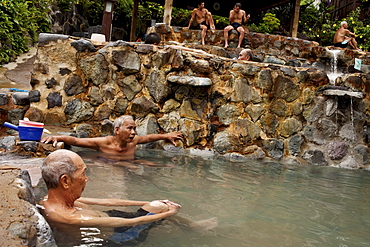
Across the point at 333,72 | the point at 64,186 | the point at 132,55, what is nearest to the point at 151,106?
the point at 132,55

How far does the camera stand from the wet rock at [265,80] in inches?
248

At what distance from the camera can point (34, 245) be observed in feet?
5.44

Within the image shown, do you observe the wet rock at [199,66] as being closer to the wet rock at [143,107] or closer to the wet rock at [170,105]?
the wet rock at [170,105]

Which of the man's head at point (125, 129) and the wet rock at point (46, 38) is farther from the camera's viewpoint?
the wet rock at point (46, 38)

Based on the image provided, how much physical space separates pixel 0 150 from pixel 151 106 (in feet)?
9.46

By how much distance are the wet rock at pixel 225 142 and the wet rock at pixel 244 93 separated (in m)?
0.70

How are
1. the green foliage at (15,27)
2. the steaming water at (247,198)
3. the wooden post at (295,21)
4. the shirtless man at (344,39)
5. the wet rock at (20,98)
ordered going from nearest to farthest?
the steaming water at (247,198) < the wet rock at (20,98) < the green foliage at (15,27) < the shirtless man at (344,39) < the wooden post at (295,21)

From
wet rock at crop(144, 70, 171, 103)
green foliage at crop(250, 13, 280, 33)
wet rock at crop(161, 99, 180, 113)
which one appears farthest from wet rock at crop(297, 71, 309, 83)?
green foliage at crop(250, 13, 280, 33)

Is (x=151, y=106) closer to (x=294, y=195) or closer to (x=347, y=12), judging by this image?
(x=294, y=195)

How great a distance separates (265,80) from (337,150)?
1.89 meters

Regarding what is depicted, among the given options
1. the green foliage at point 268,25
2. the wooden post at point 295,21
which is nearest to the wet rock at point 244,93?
the wooden post at point 295,21

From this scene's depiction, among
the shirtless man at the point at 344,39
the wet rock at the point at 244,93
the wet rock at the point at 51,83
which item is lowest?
the wet rock at the point at 51,83

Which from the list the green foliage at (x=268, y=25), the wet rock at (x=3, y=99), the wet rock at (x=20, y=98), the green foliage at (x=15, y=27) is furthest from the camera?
the green foliage at (x=268, y=25)

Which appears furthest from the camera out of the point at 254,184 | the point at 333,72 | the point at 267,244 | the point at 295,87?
the point at 333,72
